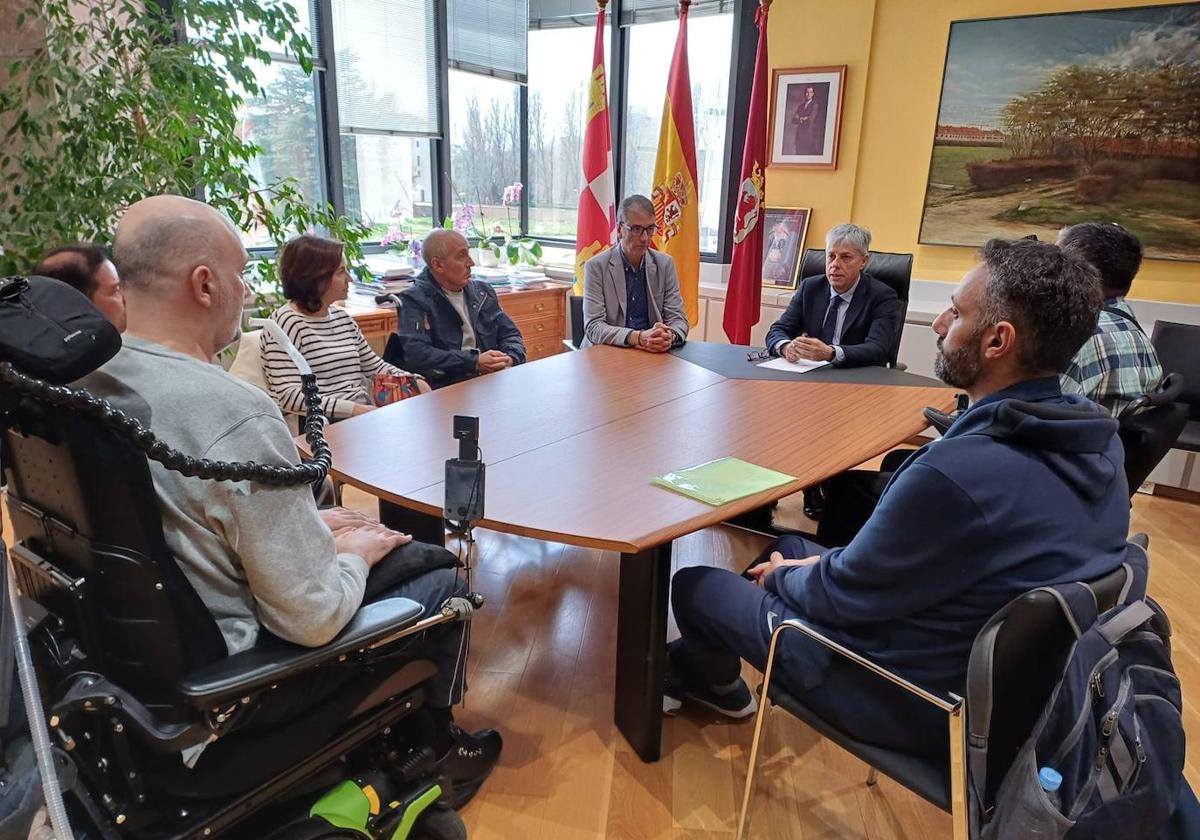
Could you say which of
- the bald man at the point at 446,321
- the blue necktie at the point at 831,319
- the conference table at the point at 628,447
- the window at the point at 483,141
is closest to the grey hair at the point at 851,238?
the blue necktie at the point at 831,319

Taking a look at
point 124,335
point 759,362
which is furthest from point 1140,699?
point 759,362

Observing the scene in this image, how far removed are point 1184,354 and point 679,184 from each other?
2.62 metres

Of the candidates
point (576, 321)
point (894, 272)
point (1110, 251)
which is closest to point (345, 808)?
point (1110, 251)

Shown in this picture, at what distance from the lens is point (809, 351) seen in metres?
2.96

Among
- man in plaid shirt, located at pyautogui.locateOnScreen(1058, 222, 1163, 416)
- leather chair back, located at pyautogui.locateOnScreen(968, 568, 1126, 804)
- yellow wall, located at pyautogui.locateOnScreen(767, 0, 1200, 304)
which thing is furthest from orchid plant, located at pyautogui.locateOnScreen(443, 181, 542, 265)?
leather chair back, located at pyautogui.locateOnScreen(968, 568, 1126, 804)

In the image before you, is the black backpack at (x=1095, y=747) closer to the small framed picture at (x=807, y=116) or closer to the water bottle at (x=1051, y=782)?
the water bottle at (x=1051, y=782)

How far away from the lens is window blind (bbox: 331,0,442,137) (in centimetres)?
418

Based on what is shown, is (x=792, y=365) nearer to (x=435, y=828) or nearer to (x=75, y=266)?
(x=435, y=828)

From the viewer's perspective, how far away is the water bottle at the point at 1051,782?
106cm

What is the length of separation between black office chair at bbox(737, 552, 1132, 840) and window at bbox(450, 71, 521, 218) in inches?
175

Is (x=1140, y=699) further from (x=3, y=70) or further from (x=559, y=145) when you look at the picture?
(x=559, y=145)

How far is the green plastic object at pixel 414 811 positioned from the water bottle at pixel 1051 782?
3.35ft

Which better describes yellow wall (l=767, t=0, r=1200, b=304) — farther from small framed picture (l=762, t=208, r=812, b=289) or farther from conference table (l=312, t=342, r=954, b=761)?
conference table (l=312, t=342, r=954, b=761)

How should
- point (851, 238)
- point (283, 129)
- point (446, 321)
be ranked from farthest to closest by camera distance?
point (283, 129) → point (851, 238) → point (446, 321)
